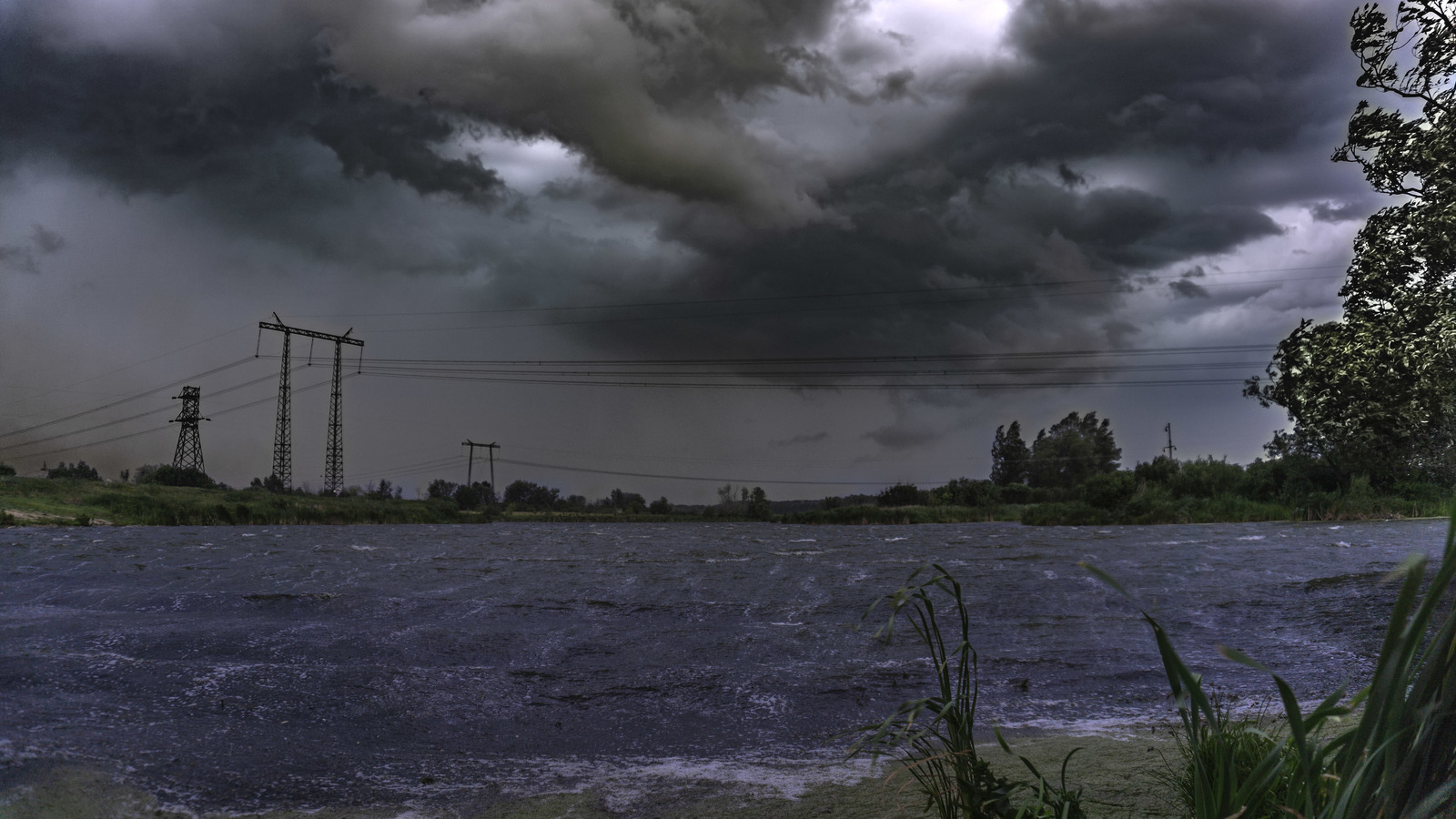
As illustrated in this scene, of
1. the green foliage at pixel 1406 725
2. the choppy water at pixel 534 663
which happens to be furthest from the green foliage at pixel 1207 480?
the green foliage at pixel 1406 725

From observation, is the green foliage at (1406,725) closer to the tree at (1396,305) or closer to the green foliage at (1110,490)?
the tree at (1396,305)

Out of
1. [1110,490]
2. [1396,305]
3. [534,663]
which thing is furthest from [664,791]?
[1110,490]

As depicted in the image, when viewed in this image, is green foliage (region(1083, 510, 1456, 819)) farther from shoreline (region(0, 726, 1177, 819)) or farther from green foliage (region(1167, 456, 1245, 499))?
green foliage (region(1167, 456, 1245, 499))

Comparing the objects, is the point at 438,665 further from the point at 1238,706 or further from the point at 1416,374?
the point at 1416,374

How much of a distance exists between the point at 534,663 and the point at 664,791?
549 centimetres

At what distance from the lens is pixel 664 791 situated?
224 inches

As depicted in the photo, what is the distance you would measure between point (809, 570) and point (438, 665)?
48.5ft

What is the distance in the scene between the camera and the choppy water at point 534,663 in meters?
6.83

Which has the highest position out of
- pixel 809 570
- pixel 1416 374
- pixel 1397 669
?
pixel 1416 374

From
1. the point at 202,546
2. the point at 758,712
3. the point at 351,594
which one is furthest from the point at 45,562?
the point at 758,712

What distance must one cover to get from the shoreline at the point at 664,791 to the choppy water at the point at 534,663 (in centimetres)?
17

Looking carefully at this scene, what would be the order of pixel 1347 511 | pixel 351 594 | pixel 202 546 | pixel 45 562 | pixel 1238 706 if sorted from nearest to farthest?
pixel 1238 706, pixel 351 594, pixel 45 562, pixel 202 546, pixel 1347 511

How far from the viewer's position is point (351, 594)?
55.0 feet

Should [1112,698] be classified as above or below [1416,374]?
below
